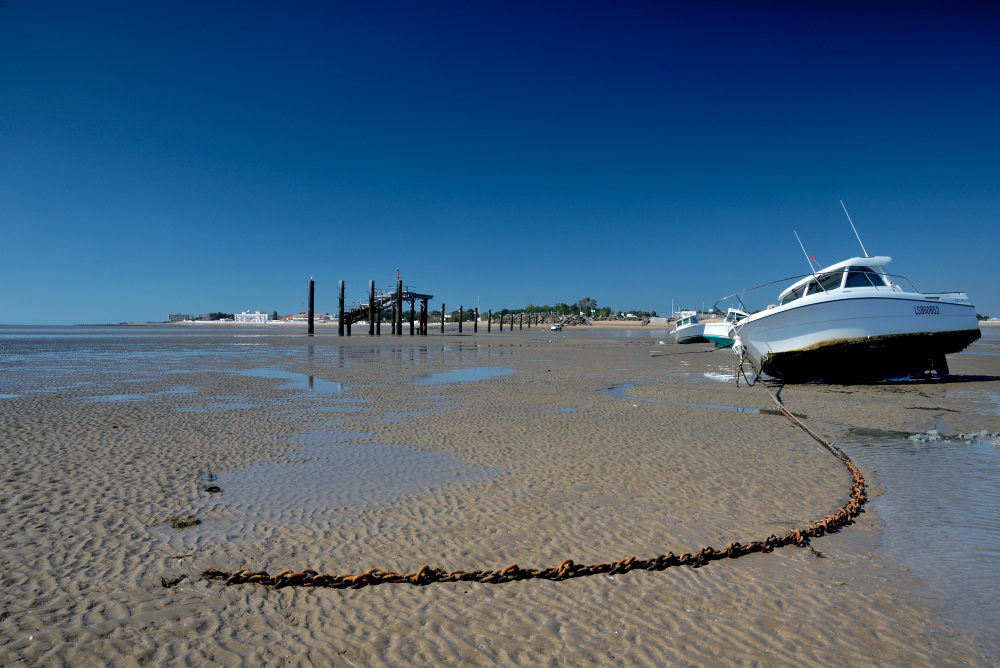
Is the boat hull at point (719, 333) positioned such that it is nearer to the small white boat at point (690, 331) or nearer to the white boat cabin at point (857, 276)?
the small white boat at point (690, 331)

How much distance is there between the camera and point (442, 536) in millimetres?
4828

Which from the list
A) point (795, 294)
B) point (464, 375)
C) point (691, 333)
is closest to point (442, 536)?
point (464, 375)

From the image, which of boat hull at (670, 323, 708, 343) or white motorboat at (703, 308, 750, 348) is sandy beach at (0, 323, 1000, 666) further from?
boat hull at (670, 323, 708, 343)

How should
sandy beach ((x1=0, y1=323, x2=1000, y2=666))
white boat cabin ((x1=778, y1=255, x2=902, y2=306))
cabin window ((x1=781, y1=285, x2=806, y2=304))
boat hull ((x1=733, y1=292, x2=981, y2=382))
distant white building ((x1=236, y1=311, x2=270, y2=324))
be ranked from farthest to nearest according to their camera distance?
distant white building ((x1=236, y1=311, x2=270, y2=324)) < cabin window ((x1=781, y1=285, x2=806, y2=304)) < white boat cabin ((x1=778, y1=255, x2=902, y2=306)) < boat hull ((x1=733, y1=292, x2=981, y2=382)) < sandy beach ((x1=0, y1=323, x2=1000, y2=666))

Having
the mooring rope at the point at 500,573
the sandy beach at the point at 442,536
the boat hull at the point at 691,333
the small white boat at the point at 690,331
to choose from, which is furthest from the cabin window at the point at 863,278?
the boat hull at the point at 691,333

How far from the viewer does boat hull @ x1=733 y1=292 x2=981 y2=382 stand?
49.7 ft

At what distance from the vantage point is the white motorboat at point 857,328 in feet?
49.8

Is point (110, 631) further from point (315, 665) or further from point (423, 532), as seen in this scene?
point (423, 532)

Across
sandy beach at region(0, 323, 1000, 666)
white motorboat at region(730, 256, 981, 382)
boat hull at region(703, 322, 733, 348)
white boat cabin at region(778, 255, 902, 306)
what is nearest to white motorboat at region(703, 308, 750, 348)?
boat hull at region(703, 322, 733, 348)

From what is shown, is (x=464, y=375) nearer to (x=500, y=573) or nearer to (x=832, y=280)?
(x=832, y=280)

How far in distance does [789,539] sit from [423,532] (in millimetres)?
3327

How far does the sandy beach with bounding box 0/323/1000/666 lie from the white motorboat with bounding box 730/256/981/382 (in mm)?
4335

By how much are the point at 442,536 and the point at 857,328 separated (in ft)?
50.2

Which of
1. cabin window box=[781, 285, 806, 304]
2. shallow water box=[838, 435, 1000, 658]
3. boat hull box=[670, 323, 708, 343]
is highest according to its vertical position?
cabin window box=[781, 285, 806, 304]
